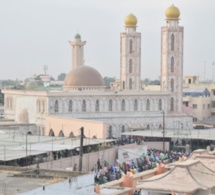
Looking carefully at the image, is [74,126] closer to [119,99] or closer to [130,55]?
[119,99]

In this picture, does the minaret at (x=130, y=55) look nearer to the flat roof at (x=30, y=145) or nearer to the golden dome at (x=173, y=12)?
the golden dome at (x=173, y=12)

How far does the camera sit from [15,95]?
53062 mm

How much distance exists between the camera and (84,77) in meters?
51.5

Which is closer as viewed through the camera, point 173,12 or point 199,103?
point 173,12

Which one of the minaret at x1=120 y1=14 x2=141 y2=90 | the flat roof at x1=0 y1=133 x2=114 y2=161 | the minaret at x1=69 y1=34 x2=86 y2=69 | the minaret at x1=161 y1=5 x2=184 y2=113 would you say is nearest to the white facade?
the minaret at x1=161 y1=5 x2=184 y2=113

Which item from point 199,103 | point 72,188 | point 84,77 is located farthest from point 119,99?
point 72,188

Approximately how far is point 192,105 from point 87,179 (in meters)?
52.4

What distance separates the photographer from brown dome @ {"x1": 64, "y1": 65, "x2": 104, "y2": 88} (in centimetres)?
5145

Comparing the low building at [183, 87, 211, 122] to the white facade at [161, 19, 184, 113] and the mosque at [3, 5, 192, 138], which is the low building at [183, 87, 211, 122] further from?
the white facade at [161, 19, 184, 113]

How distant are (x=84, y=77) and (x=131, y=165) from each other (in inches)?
855

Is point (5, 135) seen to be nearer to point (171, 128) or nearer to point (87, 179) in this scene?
point (171, 128)

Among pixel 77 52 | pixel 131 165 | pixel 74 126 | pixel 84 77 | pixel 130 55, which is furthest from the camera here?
pixel 77 52

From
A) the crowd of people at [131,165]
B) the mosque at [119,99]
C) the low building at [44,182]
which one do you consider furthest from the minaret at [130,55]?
the low building at [44,182]

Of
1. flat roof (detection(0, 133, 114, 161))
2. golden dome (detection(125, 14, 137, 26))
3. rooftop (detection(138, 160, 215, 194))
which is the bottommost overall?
flat roof (detection(0, 133, 114, 161))
